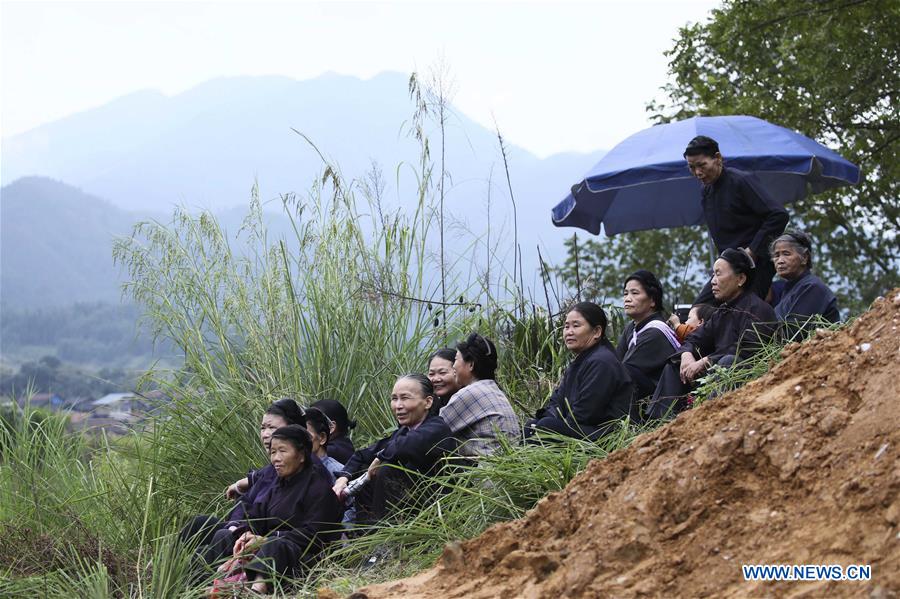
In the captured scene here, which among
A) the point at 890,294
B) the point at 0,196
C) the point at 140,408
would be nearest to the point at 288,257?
the point at 140,408

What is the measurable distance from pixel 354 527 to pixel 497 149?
4.22 meters

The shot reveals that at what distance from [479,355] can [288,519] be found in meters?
1.41

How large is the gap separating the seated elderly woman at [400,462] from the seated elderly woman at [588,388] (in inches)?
18.9

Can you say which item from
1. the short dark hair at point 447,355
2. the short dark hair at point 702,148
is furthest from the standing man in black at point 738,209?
the short dark hair at point 447,355

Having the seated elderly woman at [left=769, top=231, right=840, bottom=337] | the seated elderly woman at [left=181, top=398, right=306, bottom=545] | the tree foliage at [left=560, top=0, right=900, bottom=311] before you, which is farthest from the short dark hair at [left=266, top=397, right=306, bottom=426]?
the tree foliage at [left=560, top=0, right=900, bottom=311]

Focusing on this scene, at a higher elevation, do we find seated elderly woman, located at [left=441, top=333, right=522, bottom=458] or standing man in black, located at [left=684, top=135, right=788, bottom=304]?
standing man in black, located at [left=684, top=135, right=788, bottom=304]

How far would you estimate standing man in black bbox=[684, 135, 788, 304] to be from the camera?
6195mm

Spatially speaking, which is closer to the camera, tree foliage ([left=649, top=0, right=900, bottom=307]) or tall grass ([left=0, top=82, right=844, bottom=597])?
tall grass ([left=0, top=82, right=844, bottom=597])

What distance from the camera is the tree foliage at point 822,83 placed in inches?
465

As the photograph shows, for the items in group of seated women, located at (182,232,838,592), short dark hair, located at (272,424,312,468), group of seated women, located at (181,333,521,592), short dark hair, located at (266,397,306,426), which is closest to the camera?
group of seated women, located at (181,333,521,592)

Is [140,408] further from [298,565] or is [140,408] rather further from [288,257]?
[298,565]

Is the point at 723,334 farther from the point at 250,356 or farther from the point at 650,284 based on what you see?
the point at 250,356

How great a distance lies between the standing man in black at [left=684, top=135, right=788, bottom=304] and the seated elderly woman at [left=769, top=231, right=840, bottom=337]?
236mm

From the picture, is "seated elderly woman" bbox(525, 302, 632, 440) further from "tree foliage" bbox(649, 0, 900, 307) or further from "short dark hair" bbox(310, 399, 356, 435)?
"tree foliage" bbox(649, 0, 900, 307)
